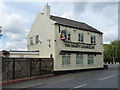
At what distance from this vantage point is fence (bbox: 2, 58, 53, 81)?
1677 cm

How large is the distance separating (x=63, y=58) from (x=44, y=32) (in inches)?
178

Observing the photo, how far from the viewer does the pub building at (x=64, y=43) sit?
2336 centimetres

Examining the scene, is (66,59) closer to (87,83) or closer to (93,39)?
(93,39)

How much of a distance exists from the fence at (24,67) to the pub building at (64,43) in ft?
5.51

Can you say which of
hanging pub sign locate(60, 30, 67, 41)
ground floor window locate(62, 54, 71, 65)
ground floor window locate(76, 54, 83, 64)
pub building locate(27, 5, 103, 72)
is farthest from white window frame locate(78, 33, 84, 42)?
hanging pub sign locate(60, 30, 67, 41)

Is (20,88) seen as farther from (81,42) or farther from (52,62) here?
(81,42)

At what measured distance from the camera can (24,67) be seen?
61.2 feet

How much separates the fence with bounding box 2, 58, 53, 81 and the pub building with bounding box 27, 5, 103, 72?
1.68 metres

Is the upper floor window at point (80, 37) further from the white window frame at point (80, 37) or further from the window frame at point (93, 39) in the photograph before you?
the window frame at point (93, 39)

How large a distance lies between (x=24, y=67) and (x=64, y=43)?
24.0 ft

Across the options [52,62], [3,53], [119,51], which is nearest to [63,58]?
[52,62]

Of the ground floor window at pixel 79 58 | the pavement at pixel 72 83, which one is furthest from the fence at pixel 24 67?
the ground floor window at pixel 79 58

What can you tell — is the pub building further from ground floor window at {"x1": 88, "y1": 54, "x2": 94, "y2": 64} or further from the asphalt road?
the asphalt road

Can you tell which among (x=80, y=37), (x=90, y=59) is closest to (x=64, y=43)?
(x=80, y=37)
